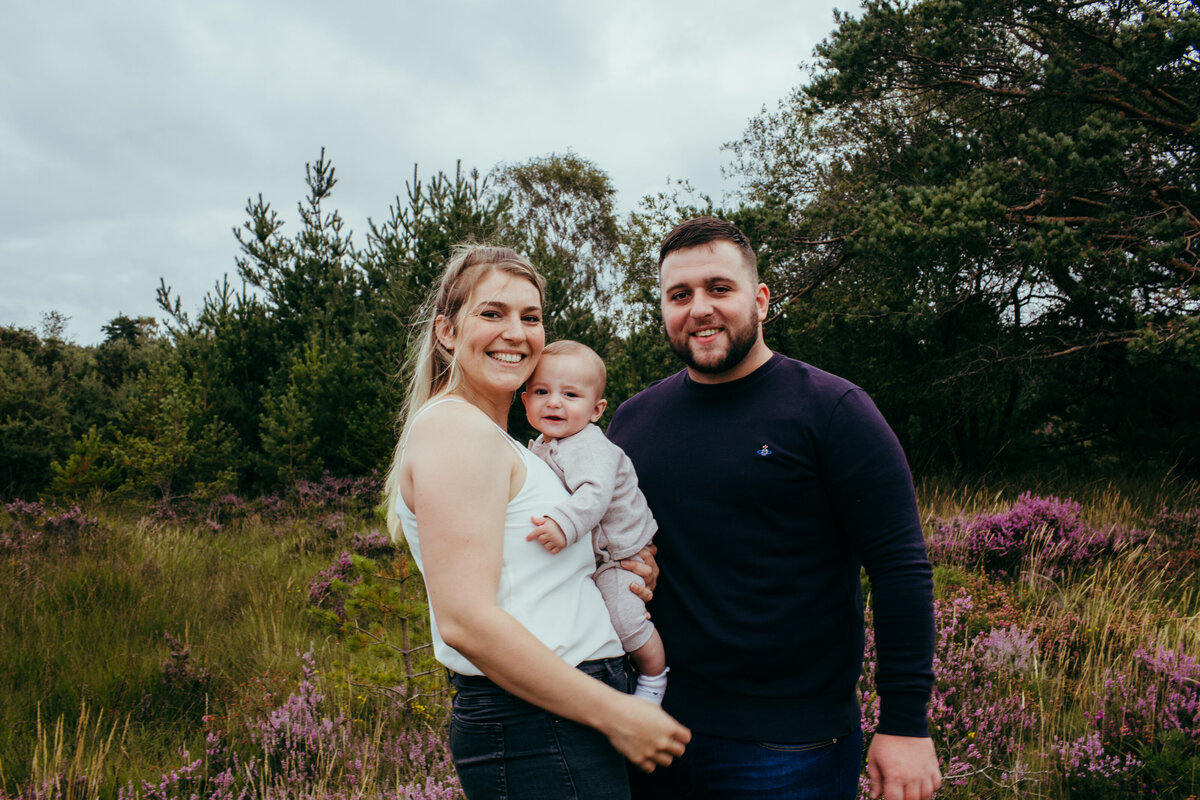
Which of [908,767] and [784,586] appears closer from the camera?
[908,767]

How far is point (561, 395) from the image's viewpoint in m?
2.22

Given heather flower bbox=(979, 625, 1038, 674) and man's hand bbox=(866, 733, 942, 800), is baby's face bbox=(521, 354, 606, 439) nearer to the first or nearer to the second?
man's hand bbox=(866, 733, 942, 800)

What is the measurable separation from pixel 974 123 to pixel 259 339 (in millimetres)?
13458

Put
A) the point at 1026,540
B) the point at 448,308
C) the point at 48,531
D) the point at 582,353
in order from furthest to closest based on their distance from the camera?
1. the point at 48,531
2. the point at 1026,540
3. the point at 582,353
4. the point at 448,308

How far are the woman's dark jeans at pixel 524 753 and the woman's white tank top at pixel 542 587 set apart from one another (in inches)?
3.8

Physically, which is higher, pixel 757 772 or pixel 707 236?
pixel 707 236

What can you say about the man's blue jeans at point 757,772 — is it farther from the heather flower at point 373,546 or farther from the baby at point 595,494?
the heather flower at point 373,546

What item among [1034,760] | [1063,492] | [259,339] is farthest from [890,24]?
[259,339]

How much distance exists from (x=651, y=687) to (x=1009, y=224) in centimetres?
972

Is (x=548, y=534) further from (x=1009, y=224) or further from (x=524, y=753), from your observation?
(x=1009, y=224)

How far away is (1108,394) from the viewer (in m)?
12.7

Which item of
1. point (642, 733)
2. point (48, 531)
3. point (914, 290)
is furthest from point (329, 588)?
point (914, 290)

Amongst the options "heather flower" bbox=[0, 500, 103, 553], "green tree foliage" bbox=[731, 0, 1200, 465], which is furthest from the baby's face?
"green tree foliage" bbox=[731, 0, 1200, 465]

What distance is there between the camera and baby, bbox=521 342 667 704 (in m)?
1.76
